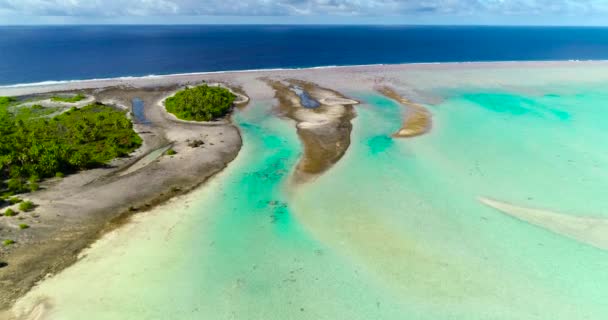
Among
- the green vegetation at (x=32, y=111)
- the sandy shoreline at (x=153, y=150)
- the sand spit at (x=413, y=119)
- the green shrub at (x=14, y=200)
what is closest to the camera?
the sandy shoreline at (x=153, y=150)

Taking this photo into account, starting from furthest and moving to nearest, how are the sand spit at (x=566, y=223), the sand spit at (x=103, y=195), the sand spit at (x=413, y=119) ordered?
the sand spit at (x=413, y=119) < the sand spit at (x=566, y=223) < the sand spit at (x=103, y=195)

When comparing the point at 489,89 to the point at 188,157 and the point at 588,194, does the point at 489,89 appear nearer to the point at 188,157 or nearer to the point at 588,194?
the point at 588,194

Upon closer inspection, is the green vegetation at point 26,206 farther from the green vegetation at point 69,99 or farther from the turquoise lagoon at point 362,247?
the green vegetation at point 69,99

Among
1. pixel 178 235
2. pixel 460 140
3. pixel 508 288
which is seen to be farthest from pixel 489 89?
pixel 178 235

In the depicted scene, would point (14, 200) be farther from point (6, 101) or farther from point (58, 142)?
point (6, 101)

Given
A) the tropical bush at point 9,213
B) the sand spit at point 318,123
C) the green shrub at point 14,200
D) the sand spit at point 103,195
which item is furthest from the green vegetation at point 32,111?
the sand spit at point 318,123

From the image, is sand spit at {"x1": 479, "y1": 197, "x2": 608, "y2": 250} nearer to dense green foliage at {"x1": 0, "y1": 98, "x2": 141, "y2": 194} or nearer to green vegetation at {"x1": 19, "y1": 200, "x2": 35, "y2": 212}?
green vegetation at {"x1": 19, "y1": 200, "x2": 35, "y2": 212}
